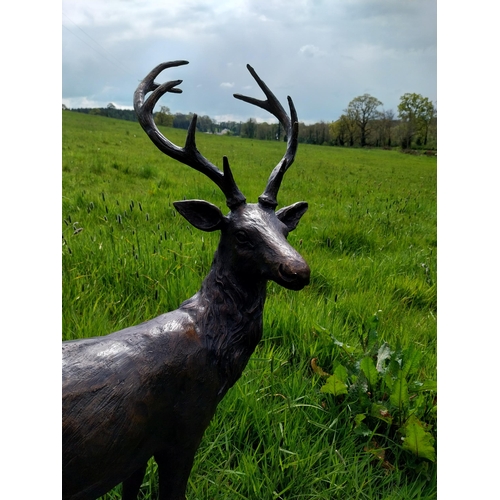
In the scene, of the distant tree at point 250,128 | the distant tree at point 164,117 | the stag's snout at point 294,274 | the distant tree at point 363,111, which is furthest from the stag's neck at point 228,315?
the distant tree at point 363,111

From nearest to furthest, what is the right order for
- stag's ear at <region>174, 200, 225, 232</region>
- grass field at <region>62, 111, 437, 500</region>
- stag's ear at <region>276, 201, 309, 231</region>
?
stag's ear at <region>174, 200, 225, 232</region>, stag's ear at <region>276, 201, 309, 231</region>, grass field at <region>62, 111, 437, 500</region>

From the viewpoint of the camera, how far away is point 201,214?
113 cm

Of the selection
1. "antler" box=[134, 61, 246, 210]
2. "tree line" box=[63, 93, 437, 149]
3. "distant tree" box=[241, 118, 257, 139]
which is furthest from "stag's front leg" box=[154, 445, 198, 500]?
"distant tree" box=[241, 118, 257, 139]

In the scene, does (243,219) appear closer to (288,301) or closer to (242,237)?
(242,237)

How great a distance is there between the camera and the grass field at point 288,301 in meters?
1.44

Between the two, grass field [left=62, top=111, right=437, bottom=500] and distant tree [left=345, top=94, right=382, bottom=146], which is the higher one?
distant tree [left=345, top=94, right=382, bottom=146]

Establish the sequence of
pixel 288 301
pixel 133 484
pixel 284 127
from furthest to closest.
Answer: pixel 288 301 < pixel 284 127 < pixel 133 484

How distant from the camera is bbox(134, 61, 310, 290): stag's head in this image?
3.32 ft

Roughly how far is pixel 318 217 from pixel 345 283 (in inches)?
50.7

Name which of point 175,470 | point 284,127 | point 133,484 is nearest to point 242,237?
point 284,127

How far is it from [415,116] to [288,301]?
4.66ft

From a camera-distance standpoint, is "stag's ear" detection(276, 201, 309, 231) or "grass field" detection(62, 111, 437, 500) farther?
"grass field" detection(62, 111, 437, 500)

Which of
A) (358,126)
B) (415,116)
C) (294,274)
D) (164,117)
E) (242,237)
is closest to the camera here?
(294,274)

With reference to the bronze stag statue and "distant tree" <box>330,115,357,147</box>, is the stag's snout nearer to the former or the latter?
the bronze stag statue
